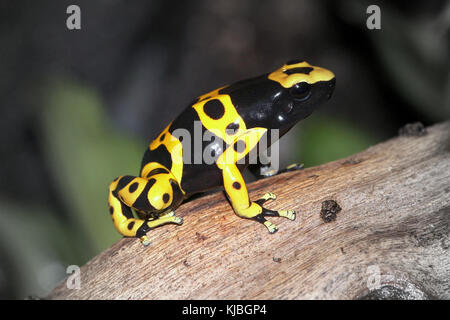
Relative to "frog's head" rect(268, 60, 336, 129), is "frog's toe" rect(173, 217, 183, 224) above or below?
below

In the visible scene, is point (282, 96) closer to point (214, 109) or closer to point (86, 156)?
point (214, 109)

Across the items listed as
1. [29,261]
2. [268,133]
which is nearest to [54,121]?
[29,261]

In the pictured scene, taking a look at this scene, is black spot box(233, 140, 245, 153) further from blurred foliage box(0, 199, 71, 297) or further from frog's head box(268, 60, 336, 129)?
blurred foliage box(0, 199, 71, 297)

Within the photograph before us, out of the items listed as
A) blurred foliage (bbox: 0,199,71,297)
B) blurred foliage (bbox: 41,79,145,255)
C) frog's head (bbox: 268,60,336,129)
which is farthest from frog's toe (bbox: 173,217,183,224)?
blurred foliage (bbox: 0,199,71,297)

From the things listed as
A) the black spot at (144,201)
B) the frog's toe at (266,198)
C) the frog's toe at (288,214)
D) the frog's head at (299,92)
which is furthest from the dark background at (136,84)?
the frog's toe at (288,214)

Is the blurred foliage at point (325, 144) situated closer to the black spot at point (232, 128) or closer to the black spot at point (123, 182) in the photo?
the black spot at point (232, 128)
